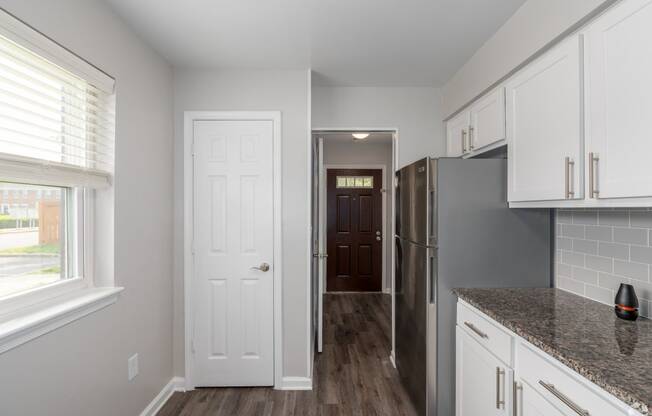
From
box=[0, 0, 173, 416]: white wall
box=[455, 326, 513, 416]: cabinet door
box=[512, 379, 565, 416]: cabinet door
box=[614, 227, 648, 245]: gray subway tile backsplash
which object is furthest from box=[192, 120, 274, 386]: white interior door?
box=[614, 227, 648, 245]: gray subway tile backsplash

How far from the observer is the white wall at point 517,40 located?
1.49 m

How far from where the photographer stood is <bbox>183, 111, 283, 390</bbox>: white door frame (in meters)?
2.68

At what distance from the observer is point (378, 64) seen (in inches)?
103

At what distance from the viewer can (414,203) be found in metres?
2.35

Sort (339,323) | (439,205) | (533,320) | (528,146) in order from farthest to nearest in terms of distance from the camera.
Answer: (339,323), (439,205), (528,146), (533,320)

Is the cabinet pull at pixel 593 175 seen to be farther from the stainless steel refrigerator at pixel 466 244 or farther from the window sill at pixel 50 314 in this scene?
the window sill at pixel 50 314

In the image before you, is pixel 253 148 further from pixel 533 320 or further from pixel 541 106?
pixel 533 320

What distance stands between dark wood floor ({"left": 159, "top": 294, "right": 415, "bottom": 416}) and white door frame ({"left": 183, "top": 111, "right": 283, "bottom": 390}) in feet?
0.63

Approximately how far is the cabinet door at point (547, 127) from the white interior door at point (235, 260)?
5.52ft

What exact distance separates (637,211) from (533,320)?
27.8 inches

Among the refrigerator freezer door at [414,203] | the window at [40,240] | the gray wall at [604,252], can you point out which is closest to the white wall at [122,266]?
the window at [40,240]

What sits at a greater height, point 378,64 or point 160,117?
point 378,64

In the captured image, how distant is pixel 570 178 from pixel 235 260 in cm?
221

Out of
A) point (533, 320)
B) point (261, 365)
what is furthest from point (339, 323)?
point (533, 320)
